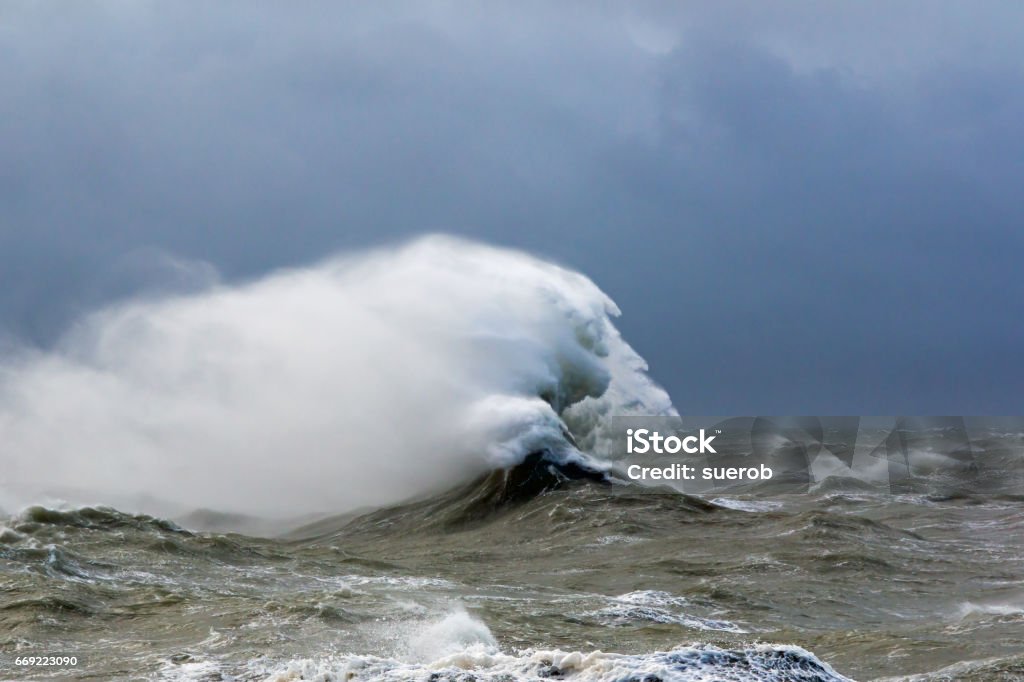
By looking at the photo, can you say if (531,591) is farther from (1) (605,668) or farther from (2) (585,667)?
(1) (605,668)

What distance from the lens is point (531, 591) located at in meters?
17.9

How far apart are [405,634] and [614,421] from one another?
2413 centimetres

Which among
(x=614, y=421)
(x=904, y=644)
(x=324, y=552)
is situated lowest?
(x=904, y=644)

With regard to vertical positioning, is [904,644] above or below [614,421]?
below

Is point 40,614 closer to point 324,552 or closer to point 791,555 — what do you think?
point 324,552

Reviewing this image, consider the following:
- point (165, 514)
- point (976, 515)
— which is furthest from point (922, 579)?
point (165, 514)

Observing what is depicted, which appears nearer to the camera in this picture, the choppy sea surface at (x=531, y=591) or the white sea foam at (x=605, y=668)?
the white sea foam at (x=605, y=668)

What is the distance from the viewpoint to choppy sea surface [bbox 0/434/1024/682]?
11.9 meters

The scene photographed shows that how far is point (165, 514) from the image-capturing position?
31.0 m

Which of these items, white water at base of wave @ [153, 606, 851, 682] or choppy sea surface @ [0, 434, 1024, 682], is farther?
choppy sea surface @ [0, 434, 1024, 682]

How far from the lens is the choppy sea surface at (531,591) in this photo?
39.2ft

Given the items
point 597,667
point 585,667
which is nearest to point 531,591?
point 585,667

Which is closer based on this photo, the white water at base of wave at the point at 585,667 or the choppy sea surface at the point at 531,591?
the white water at base of wave at the point at 585,667

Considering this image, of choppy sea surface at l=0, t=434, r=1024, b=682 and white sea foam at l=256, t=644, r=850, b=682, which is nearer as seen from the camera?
white sea foam at l=256, t=644, r=850, b=682
